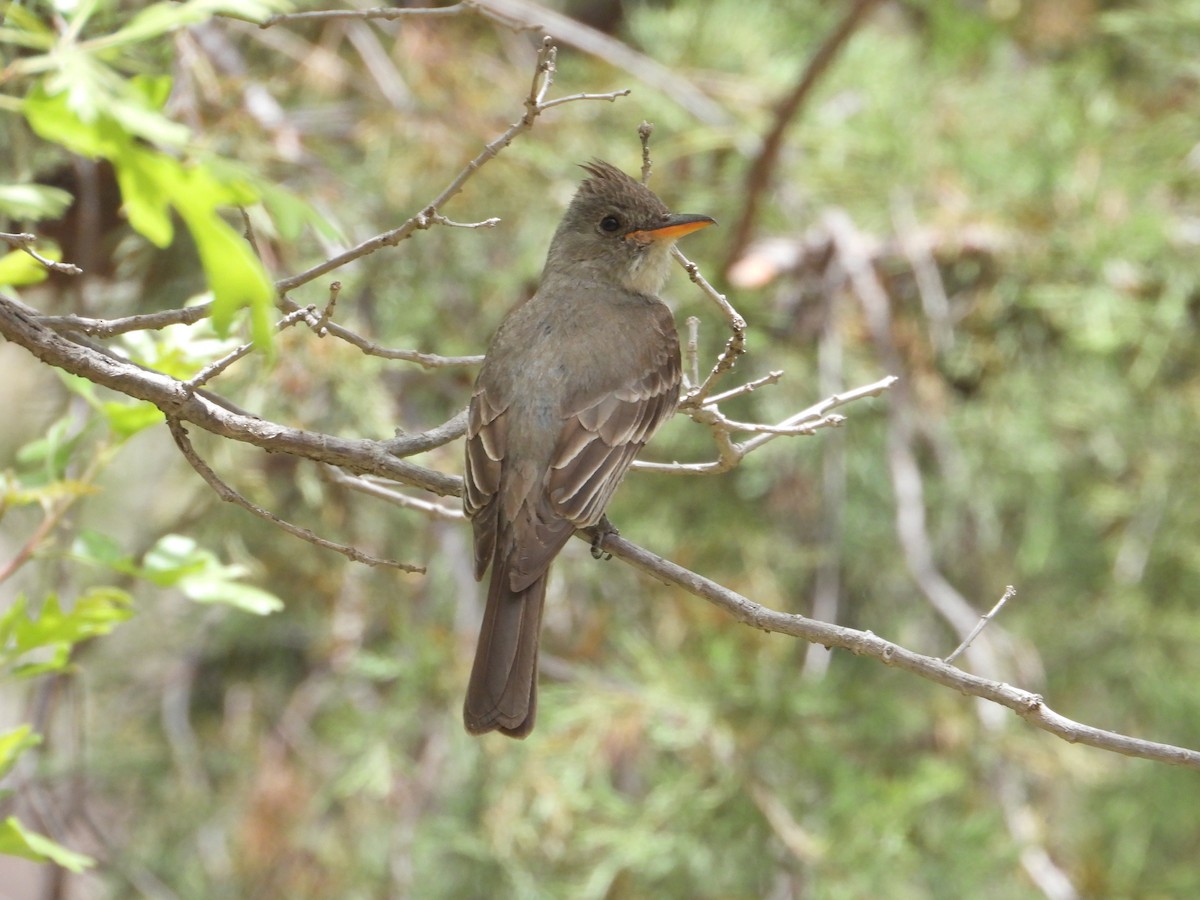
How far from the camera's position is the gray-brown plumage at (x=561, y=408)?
3191 mm

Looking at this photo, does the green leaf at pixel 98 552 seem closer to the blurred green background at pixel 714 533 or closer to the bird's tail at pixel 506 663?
the bird's tail at pixel 506 663

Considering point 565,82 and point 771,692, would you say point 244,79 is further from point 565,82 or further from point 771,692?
point 771,692

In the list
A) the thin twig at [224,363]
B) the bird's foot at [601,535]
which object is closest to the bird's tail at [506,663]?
the bird's foot at [601,535]

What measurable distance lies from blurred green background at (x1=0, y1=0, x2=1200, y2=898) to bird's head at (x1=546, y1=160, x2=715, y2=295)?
796mm

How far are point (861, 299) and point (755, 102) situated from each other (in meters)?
1.03

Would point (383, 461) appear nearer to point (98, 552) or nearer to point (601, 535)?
point (98, 552)

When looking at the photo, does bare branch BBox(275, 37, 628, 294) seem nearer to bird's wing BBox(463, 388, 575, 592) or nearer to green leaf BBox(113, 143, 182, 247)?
bird's wing BBox(463, 388, 575, 592)

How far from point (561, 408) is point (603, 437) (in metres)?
0.15

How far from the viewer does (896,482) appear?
5.55 meters

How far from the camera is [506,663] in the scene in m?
3.13

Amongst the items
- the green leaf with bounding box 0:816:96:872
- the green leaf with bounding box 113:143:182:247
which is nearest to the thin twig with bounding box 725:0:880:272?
the green leaf with bounding box 0:816:96:872

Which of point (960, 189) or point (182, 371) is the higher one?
point (960, 189)

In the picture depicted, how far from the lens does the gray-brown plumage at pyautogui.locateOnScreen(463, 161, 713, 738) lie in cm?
319

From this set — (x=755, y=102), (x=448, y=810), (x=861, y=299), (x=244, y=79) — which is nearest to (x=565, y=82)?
(x=755, y=102)
